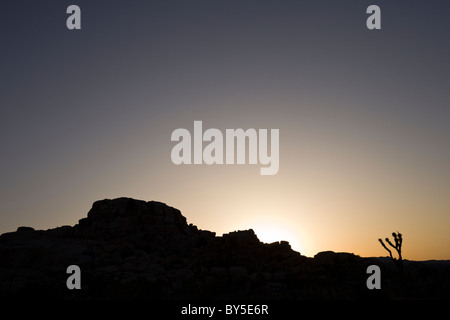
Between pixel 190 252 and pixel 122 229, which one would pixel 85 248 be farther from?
pixel 190 252

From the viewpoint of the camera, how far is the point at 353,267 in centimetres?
3853

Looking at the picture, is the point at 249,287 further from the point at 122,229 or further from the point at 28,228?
the point at 28,228

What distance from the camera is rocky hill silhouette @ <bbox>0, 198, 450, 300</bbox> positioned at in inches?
1232

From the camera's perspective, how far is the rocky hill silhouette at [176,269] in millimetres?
31281

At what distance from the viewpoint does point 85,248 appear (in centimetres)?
5038

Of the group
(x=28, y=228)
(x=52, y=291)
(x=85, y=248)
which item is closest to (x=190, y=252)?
(x=85, y=248)

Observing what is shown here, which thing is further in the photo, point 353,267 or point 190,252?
point 190,252

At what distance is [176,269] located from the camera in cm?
4472
